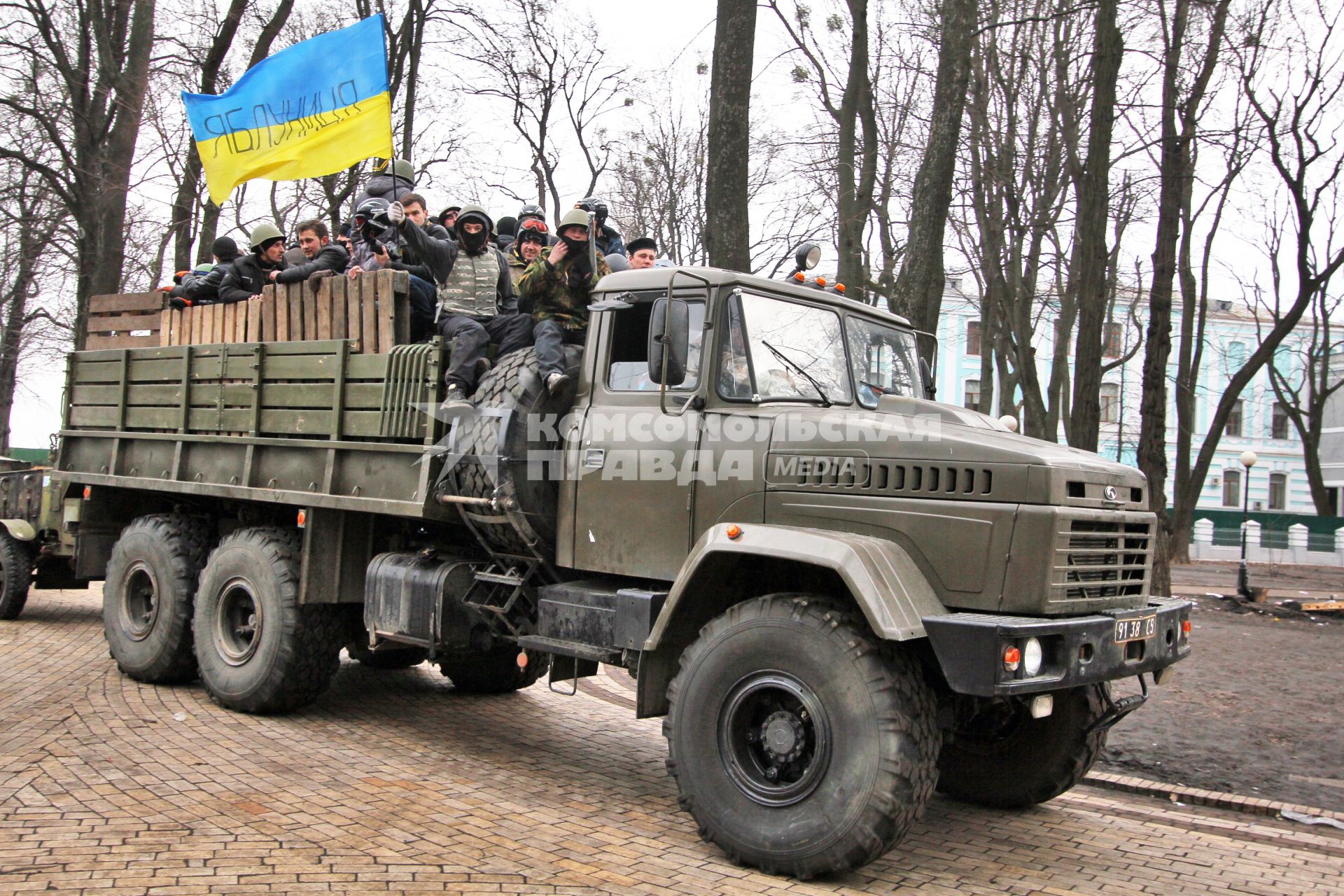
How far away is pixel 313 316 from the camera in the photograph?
25.6 ft

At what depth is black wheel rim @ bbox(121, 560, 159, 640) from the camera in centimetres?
857

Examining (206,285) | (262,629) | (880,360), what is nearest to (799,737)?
(880,360)

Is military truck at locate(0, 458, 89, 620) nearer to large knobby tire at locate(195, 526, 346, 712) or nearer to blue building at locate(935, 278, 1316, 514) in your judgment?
large knobby tire at locate(195, 526, 346, 712)

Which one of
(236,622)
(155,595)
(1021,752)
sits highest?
(155,595)

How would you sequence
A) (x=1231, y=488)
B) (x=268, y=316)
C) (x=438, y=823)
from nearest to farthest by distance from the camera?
(x=438, y=823) < (x=268, y=316) < (x=1231, y=488)

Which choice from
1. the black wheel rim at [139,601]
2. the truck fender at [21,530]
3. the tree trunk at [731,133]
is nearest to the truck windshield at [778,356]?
the tree trunk at [731,133]

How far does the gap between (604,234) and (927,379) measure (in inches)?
113

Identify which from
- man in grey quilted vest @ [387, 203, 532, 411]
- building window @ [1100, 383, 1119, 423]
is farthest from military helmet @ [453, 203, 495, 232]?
building window @ [1100, 383, 1119, 423]

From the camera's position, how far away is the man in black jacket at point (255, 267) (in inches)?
343

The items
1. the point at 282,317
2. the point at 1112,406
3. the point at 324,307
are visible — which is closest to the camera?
the point at 324,307

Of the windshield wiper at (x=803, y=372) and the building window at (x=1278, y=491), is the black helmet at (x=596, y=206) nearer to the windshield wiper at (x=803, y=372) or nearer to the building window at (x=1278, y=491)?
the windshield wiper at (x=803, y=372)

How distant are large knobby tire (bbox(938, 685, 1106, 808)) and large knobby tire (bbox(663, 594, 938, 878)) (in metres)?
1.05

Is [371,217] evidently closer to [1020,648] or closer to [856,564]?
[856,564]

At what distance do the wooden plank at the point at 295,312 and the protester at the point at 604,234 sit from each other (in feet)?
7.04
